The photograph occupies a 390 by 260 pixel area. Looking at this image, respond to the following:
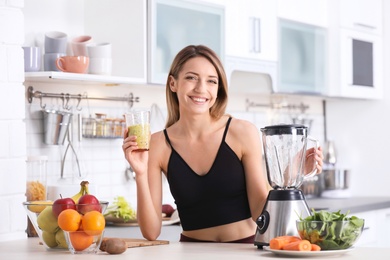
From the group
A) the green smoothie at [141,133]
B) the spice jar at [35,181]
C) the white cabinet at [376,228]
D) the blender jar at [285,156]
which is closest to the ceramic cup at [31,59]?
the spice jar at [35,181]

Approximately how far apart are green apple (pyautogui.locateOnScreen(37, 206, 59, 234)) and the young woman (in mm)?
415

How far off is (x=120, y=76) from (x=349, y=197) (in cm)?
221

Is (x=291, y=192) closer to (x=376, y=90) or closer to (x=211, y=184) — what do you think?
(x=211, y=184)

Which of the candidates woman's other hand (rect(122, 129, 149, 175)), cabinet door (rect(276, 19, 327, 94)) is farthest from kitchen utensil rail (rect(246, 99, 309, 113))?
woman's other hand (rect(122, 129, 149, 175))

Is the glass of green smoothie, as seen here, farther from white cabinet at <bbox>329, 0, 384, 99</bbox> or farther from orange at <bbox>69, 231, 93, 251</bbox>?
white cabinet at <bbox>329, 0, 384, 99</bbox>

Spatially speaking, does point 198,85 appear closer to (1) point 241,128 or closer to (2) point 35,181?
(1) point 241,128

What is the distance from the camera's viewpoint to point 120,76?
3.99 meters

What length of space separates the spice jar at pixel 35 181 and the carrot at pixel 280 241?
1.24 meters

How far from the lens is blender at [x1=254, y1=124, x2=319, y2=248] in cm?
260

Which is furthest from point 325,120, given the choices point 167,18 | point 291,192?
point 291,192

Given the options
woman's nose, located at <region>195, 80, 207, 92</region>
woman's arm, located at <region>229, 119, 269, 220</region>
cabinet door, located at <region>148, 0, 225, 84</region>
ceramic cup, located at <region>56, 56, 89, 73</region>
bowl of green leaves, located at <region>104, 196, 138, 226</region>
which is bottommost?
bowl of green leaves, located at <region>104, 196, 138, 226</region>

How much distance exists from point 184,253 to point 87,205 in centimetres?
34

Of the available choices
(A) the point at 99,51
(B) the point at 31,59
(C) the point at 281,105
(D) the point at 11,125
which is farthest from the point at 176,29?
(C) the point at 281,105

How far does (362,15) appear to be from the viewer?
5.45m
